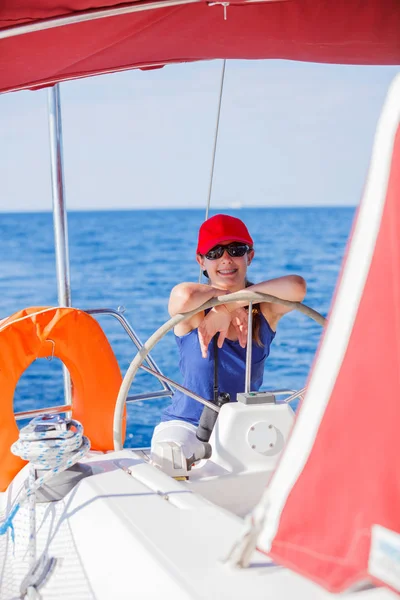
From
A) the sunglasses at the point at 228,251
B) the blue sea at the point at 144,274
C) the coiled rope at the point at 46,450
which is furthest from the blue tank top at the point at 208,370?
the blue sea at the point at 144,274

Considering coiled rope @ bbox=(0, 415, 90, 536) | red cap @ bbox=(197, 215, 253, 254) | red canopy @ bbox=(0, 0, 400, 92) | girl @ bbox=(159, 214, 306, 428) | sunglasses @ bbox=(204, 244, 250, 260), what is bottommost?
coiled rope @ bbox=(0, 415, 90, 536)

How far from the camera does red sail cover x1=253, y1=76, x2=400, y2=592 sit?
721 millimetres

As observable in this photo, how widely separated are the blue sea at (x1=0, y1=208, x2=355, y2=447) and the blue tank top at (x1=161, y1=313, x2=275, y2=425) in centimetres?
540

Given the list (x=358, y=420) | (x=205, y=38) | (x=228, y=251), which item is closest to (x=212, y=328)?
(x=228, y=251)

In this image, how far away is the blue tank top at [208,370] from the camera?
7.06 ft

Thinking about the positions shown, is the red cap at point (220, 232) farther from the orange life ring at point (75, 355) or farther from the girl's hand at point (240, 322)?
the orange life ring at point (75, 355)

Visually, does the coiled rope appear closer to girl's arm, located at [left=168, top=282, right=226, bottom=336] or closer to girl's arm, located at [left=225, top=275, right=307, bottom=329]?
girl's arm, located at [left=168, top=282, right=226, bottom=336]

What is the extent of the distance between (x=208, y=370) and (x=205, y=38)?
104cm

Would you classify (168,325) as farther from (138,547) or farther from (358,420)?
(358,420)

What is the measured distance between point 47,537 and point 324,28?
5.64ft

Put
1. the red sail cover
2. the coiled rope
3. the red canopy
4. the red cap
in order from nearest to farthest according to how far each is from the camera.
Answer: the red sail cover, the coiled rope, the red canopy, the red cap

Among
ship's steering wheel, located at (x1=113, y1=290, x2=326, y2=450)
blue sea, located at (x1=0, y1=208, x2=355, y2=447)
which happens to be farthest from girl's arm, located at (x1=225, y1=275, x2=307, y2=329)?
blue sea, located at (x1=0, y1=208, x2=355, y2=447)

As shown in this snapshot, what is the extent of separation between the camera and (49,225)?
4281 cm

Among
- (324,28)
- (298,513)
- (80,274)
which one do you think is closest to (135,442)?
(324,28)
